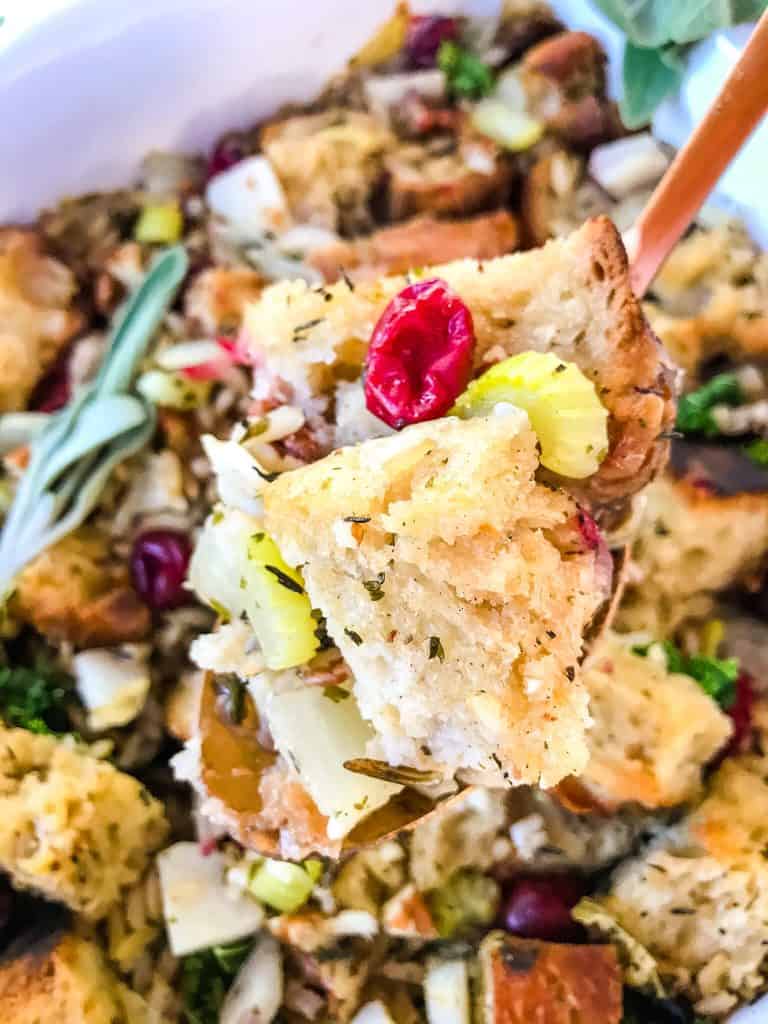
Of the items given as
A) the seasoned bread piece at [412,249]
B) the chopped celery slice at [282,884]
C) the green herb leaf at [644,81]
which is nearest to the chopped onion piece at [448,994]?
the chopped celery slice at [282,884]

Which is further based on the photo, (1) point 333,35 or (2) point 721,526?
(1) point 333,35

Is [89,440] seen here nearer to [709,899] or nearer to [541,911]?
[541,911]

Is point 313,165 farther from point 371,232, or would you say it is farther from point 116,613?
point 116,613

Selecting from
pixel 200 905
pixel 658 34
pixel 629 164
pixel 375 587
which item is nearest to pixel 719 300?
pixel 629 164

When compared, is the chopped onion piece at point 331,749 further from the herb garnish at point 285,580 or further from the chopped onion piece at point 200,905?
the chopped onion piece at point 200,905

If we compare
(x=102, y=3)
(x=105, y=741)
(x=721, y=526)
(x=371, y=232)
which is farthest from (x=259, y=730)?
(x=102, y=3)
